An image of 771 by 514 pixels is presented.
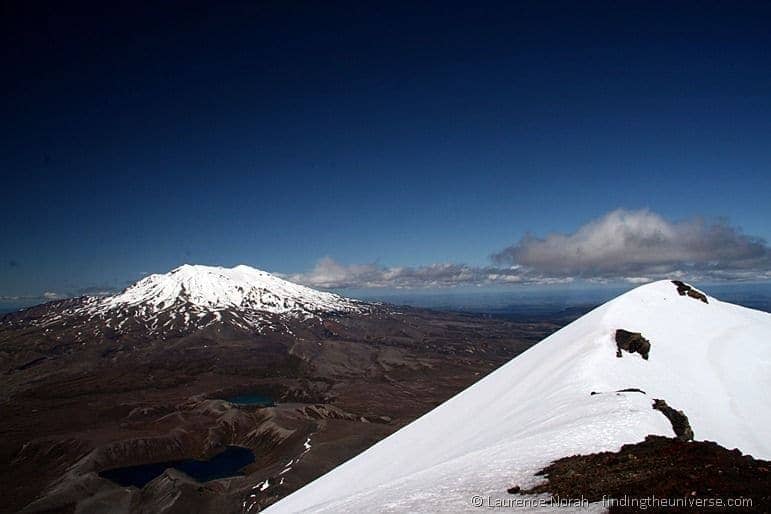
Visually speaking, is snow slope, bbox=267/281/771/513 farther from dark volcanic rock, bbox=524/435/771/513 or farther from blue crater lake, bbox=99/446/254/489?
blue crater lake, bbox=99/446/254/489

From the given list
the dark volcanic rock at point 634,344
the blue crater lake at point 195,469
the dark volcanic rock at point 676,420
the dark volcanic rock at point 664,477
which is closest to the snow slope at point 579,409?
the dark volcanic rock at point 634,344

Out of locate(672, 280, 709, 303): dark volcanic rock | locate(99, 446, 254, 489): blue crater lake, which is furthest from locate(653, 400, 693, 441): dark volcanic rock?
locate(99, 446, 254, 489): blue crater lake

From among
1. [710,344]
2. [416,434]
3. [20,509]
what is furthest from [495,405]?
[20,509]

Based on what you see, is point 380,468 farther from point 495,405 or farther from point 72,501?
point 72,501

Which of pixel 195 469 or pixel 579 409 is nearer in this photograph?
pixel 579 409

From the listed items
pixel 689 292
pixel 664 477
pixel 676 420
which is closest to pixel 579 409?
pixel 676 420

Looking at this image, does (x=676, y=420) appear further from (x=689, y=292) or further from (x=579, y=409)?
(x=689, y=292)

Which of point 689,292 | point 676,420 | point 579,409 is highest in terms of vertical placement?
point 689,292
